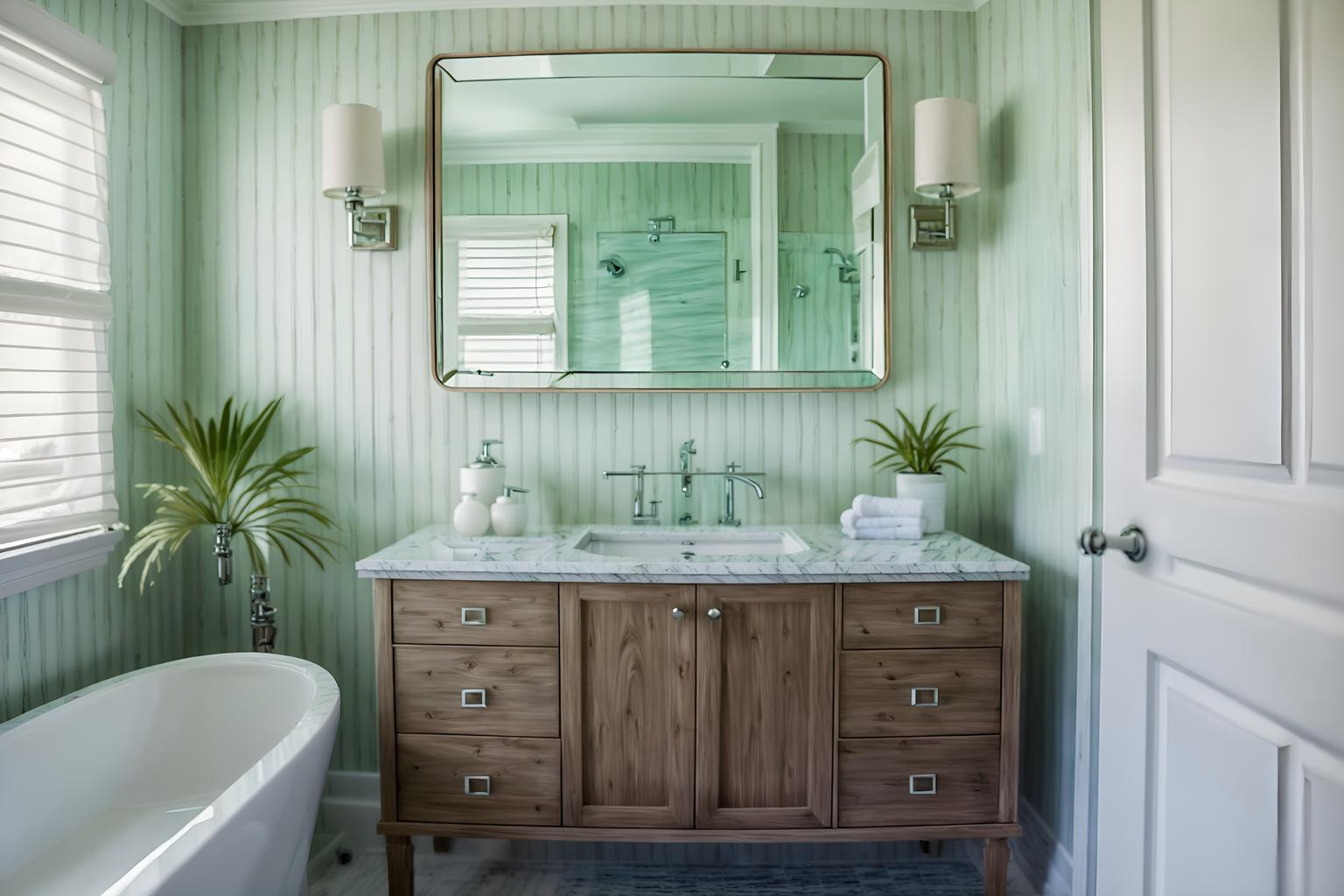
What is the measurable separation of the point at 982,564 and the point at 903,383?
0.71 metres

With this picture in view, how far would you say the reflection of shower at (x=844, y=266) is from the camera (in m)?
2.34

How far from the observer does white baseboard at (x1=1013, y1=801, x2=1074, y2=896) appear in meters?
1.96

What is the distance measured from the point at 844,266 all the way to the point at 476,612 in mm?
1413

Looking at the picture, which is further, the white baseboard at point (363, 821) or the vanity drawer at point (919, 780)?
the white baseboard at point (363, 821)

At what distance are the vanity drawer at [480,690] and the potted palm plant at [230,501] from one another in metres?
0.56

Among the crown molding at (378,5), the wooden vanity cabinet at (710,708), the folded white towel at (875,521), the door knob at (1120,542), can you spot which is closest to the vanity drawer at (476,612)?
the wooden vanity cabinet at (710,708)

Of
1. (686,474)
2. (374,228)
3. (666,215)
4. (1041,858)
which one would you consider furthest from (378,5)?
(1041,858)

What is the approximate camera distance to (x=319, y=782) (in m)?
1.66

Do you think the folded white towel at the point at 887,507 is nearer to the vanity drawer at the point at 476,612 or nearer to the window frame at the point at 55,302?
the vanity drawer at the point at 476,612

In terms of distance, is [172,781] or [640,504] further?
[640,504]

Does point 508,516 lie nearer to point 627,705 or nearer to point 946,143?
point 627,705

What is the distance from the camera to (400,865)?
1983mm

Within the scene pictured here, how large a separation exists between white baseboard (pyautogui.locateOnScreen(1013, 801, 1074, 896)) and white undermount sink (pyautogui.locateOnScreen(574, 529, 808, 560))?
98 cm

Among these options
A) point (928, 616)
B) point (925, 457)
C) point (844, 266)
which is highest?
point (844, 266)
